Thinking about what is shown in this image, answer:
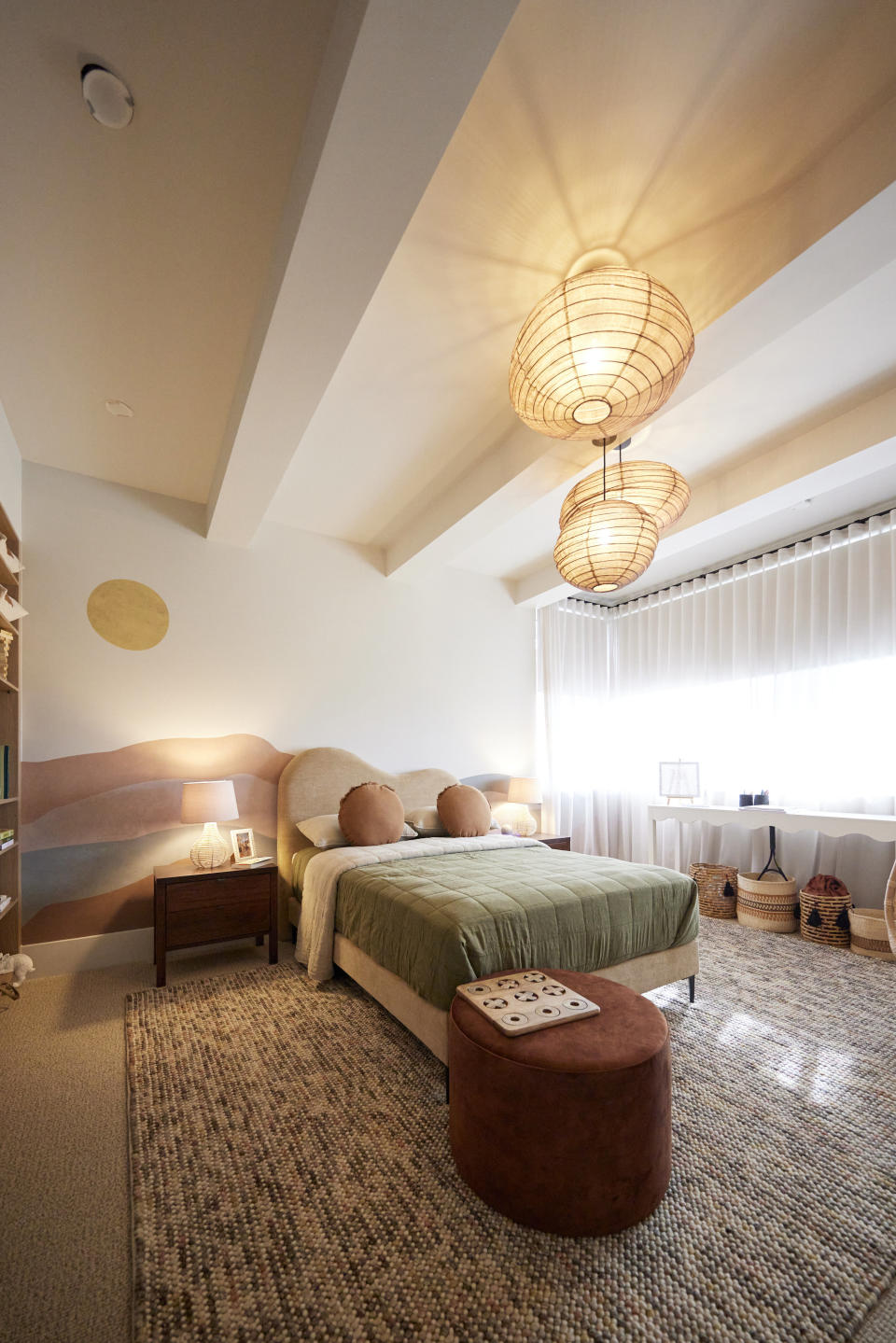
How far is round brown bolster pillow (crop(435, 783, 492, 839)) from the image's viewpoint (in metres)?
3.85

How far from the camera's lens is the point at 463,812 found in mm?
3875

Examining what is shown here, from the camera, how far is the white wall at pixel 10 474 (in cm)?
275

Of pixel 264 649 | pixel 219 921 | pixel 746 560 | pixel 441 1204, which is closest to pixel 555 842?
pixel 219 921

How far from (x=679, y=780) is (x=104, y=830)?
398 cm

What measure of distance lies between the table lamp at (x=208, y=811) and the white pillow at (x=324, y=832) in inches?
18.6

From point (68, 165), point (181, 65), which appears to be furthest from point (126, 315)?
point (181, 65)

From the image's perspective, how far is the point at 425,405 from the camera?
8.84 feet

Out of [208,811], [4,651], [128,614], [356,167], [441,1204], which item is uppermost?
[356,167]

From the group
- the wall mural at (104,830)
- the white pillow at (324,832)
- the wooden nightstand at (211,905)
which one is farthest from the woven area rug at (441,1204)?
the white pillow at (324,832)

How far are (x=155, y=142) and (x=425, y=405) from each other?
134cm

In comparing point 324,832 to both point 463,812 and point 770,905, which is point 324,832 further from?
point 770,905

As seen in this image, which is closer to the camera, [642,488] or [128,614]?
[642,488]

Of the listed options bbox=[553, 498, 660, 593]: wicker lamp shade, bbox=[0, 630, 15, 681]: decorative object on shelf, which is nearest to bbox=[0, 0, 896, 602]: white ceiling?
bbox=[553, 498, 660, 593]: wicker lamp shade

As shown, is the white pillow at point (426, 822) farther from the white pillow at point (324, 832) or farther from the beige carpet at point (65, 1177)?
the beige carpet at point (65, 1177)
